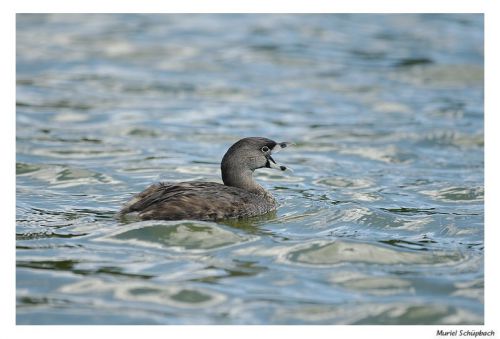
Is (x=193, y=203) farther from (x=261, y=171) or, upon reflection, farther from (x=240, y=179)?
(x=261, y=171)

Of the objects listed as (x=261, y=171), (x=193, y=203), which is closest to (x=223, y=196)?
(x=193, y=203)

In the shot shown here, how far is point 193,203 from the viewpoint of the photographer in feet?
31.3

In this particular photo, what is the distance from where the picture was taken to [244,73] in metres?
20.1

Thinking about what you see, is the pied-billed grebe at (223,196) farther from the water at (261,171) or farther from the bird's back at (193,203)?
the water at (261,171)

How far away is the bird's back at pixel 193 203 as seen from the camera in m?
9.45

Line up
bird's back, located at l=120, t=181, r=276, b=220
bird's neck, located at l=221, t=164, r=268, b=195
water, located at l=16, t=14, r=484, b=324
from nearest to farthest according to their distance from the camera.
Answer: water, located at l=16, t=14, r=484, b=324
bird's back, located at l=120, t=181, r=276, b=220
bird's neck, located at l=221, t=164, r=268, b=195

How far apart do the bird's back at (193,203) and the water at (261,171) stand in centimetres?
21

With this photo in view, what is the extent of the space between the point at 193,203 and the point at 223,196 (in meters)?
0.48

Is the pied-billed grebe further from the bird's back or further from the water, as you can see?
the water

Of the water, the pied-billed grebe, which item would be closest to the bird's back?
the pied-billed grebe

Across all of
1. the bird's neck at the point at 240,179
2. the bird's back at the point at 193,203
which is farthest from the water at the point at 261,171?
the bird's neck at the point at 240,179

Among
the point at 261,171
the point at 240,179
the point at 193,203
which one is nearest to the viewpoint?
the point at 193,203

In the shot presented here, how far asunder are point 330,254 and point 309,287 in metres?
0.81

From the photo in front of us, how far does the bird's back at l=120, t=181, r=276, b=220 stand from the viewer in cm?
945
